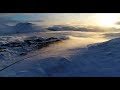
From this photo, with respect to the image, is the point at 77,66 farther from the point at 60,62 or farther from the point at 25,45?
the point at 25,45

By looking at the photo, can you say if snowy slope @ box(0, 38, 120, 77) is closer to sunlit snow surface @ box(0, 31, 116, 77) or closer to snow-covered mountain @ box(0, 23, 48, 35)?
sunlit snow surface @ box(0, 31, 116, 77)

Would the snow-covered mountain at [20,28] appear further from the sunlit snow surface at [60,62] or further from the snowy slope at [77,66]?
the snowy slope at [77,66]

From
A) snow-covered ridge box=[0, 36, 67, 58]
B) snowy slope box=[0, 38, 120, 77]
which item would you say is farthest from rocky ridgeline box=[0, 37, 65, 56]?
snowy slope box=[0, 38, 120, 77]

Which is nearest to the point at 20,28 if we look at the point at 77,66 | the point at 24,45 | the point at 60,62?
the point at 24,45

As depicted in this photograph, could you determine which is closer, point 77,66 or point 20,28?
point 77,66
